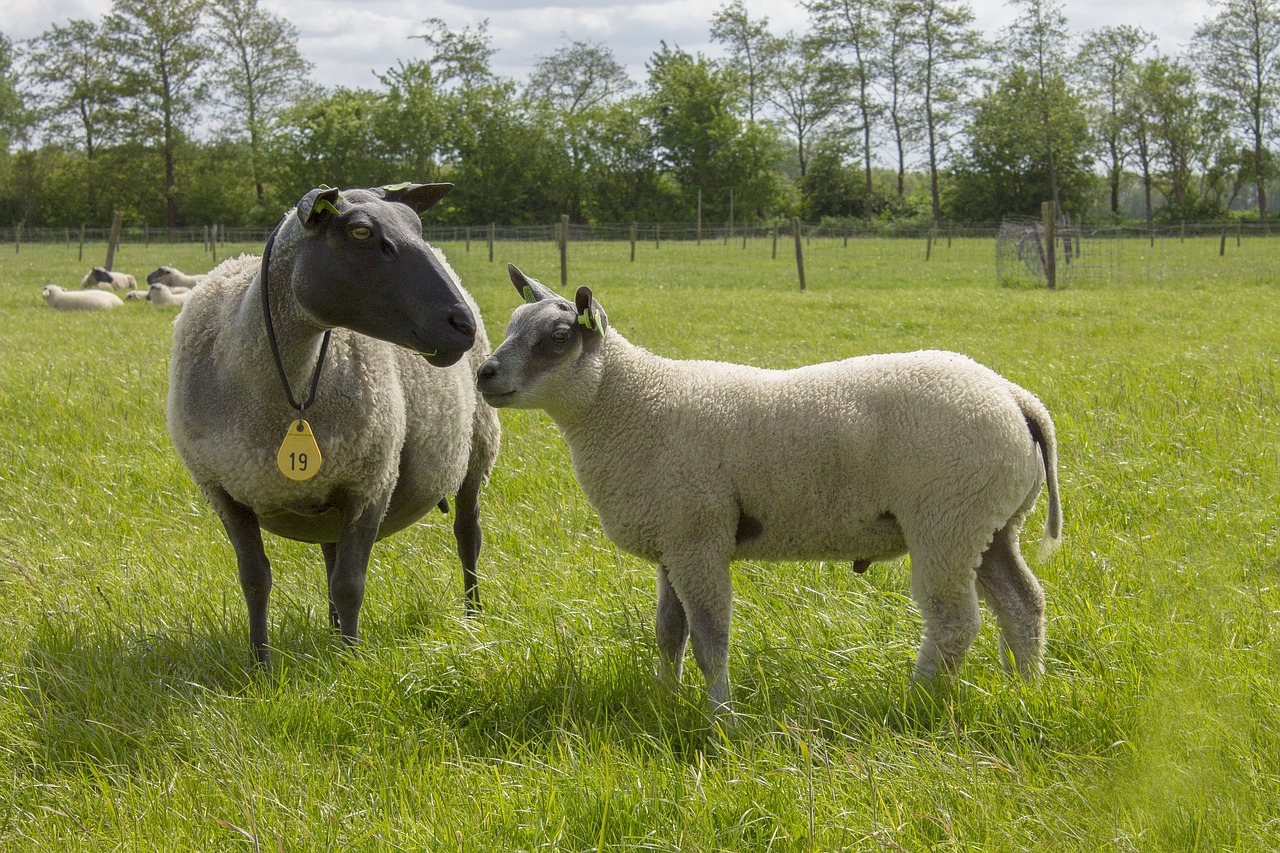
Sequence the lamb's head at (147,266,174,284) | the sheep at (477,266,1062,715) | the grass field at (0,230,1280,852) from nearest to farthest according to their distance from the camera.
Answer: the grass field at (0,230,1280,852)
the sheep at (477,266,1062,715)
the lamb's head at (147,266,174,284)

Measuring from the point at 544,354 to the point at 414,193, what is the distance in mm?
1014

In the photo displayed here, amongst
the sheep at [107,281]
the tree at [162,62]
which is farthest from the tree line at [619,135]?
→ the sheep at [107,281]

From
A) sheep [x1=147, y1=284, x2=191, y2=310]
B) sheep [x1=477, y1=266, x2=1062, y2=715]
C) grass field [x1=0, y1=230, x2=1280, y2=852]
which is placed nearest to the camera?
grass field [x1=0, y1=230, x2=1280, y2=852]

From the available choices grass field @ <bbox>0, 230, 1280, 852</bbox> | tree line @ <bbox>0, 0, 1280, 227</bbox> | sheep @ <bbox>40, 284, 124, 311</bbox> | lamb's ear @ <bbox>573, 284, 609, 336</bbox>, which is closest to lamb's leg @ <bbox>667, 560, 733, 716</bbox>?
grass field @ <bbox>0, 230, 1280, 852</bbox>

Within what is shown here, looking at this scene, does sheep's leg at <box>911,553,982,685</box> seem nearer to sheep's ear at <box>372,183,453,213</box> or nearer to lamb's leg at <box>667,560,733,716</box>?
lamb's leg at <box>667,560,733,716</box>

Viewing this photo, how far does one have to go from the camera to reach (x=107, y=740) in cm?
325

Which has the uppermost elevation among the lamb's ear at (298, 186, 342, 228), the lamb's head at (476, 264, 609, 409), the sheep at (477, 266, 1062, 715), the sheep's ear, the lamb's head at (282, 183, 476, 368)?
the sheep's ear

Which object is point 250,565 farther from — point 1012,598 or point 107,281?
point 107,281

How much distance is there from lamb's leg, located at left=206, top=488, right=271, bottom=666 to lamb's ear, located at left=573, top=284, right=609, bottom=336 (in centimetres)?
153

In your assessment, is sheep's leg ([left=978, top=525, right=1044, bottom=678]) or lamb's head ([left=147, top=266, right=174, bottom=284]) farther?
lamb's head ([left=147, top=266, right=174, bottom=284])

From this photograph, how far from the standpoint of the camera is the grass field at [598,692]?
2643mm

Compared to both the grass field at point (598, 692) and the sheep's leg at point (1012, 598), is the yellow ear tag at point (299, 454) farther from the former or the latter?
the sheep's leg at point (1012, 598)

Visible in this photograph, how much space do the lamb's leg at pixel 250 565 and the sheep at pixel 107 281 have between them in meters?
A: 22.4

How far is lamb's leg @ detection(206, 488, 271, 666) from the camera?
3898 millimetres
